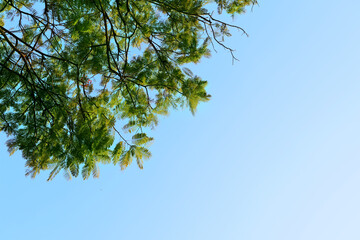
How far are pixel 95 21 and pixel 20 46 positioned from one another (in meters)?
1.19

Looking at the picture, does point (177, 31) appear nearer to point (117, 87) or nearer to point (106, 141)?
point (117, 87)

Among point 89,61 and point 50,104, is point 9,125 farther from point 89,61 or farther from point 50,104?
point 89,61

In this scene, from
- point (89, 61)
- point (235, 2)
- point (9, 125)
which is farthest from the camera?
point (235, 2)

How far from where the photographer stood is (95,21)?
5.26m

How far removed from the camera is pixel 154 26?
5.15m

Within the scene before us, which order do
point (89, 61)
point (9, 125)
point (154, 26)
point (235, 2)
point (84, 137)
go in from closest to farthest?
point (84, 137) → point (9, 125) → point (89, 61) → point (154, 26) → point (235, 2)

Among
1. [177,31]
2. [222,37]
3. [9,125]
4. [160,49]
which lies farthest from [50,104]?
[222,37]

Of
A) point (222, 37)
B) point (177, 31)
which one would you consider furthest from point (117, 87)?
point (222, 37)

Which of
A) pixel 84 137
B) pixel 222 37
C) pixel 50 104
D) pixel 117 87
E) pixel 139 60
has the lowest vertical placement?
pixel 84 137

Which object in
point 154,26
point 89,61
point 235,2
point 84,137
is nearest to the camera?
point 84,137

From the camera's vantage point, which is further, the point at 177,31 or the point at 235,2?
the point at 235,2

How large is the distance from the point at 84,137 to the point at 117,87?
3.76 feet

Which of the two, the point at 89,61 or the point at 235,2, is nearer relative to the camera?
the point at 89,61

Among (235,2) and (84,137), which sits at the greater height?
(235,2)
